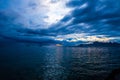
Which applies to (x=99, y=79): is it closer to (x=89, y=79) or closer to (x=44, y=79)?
(x=89, y=79)

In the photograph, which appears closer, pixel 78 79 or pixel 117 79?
pixel 117 79

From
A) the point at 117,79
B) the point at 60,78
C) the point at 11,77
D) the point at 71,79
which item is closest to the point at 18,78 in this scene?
the point at 11,77

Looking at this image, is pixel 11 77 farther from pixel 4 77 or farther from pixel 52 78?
pixel 52 78

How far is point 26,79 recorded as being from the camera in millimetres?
57000

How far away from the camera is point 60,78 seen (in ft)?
197

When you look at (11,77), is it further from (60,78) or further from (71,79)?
(71,79)

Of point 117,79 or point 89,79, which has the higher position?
point 117,79

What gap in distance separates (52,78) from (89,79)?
14.0 metres

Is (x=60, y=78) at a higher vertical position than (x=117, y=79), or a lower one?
lower

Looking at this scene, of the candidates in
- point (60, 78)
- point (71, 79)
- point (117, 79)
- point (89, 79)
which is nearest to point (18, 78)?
point (60, 78)

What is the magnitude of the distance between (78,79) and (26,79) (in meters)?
19.3

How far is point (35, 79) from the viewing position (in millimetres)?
57938

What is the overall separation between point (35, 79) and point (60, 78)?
9504 mm

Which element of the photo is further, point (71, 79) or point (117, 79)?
point (71, 79)
